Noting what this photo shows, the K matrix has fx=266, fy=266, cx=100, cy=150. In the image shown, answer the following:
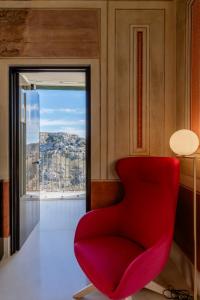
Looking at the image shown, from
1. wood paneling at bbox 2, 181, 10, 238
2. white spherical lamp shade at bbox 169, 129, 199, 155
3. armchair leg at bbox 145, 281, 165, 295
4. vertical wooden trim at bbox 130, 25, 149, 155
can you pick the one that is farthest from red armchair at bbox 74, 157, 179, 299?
wood paneling at bbox 2, 181, 10, 238

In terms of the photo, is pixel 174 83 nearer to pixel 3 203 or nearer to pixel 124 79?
pixel 124 79

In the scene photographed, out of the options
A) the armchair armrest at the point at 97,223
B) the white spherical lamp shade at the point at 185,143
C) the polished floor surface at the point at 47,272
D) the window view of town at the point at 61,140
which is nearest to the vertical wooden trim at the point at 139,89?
the armchair armrest at the point at 97,223

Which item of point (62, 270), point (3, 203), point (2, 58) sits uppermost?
point (2, 58)

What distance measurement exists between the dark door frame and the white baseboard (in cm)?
101

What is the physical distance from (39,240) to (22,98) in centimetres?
172

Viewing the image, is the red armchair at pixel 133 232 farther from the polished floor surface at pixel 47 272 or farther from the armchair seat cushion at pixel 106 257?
the polished floor surface at pixel 47 272

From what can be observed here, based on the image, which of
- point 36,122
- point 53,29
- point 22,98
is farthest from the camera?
point 36,122

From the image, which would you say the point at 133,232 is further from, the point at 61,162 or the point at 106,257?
the point at 61,162

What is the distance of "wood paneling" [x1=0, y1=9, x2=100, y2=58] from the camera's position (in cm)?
280

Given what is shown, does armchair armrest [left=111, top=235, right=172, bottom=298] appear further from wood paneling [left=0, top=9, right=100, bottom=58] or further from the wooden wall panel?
wood paneling [left=0, top=9, right=100, bottom=58]

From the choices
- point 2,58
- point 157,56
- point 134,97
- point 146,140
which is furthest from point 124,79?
point 2,58

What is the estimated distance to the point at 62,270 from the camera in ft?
8.36

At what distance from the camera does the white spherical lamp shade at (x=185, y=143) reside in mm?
1876

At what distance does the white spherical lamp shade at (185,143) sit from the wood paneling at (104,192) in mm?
1086
